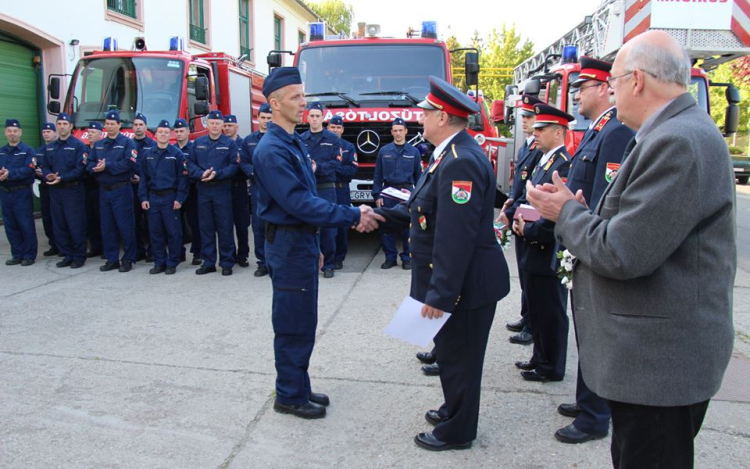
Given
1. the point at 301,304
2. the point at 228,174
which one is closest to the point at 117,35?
the point at 228,174

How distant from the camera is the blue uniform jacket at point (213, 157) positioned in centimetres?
732

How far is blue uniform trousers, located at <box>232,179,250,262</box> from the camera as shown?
25.5 ft

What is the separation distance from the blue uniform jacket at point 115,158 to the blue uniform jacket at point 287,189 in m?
4.63

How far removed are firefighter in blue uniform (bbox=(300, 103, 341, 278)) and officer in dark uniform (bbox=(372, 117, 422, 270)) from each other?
590 mm

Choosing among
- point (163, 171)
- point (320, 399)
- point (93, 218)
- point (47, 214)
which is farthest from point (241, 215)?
point (320, 399)

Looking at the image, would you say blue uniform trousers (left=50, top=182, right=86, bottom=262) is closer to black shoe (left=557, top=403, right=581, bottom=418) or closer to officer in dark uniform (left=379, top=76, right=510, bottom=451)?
officer in dark uniform (left=379, top=76, right=510, bottom=451)

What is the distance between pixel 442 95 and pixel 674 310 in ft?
5.19

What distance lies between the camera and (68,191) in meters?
7.69

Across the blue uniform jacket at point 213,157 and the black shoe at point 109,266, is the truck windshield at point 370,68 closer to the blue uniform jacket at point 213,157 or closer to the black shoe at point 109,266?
the blue uniform jacket at point 213,157

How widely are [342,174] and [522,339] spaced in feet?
11.9

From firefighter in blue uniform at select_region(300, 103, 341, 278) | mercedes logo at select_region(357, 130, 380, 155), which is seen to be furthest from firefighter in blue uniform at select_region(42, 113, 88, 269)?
mercedes logo at select_region(357, 130, 380, 155)

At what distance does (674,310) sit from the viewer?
5.78 feet

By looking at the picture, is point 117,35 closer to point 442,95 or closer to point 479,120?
point 479,120

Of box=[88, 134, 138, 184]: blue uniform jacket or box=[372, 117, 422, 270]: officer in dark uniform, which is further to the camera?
box=[372, 117, 422, 270]: officer in dark uniform
